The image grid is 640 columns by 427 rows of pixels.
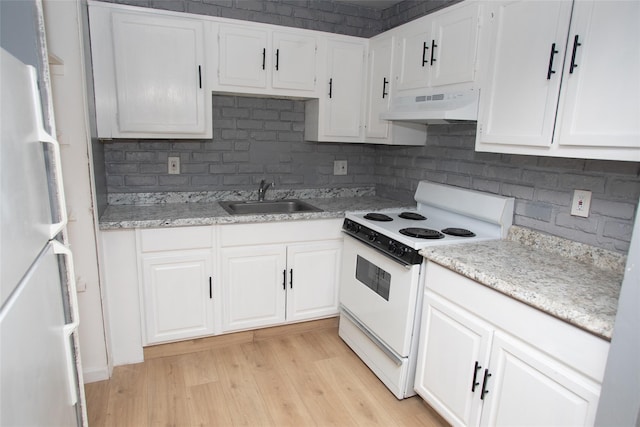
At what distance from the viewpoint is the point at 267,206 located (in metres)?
3.05

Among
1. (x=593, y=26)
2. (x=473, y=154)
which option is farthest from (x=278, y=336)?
(x=593, y=26)

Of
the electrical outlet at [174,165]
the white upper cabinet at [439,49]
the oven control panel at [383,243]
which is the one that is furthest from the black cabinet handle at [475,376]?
the electrical outlet at [174,165]

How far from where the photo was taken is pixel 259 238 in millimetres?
2514

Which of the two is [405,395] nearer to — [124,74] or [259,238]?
[259,238]

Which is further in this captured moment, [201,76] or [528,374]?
[201,76]

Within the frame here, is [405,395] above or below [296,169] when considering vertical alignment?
below

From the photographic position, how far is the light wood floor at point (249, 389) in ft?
6.51

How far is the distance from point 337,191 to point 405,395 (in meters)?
1.72

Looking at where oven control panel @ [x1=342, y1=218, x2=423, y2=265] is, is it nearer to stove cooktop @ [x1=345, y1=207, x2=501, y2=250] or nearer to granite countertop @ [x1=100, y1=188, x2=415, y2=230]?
stove cooktop @ [x1=345, y1=207, x2=501, y2=250]

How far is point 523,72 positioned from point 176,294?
2238 millimetres

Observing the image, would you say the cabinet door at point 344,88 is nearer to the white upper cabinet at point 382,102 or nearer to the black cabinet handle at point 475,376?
the white upper cabinet at point 382,102

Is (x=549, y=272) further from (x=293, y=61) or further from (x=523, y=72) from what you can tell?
(x=293, y=61)

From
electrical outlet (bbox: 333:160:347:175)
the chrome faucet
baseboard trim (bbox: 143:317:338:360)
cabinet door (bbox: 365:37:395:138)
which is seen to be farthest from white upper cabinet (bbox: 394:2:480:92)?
baseboard trim (bbox: 143:317:338:360)

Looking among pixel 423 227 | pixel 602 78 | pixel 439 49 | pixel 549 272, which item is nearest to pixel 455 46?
pixel 439 49
